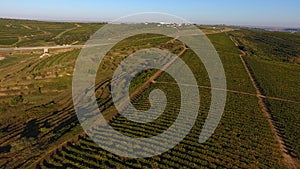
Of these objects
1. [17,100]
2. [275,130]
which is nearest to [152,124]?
[275,130]

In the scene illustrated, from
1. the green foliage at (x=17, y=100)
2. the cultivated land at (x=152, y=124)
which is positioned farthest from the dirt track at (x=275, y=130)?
the green foliage at (x=17, y=100)

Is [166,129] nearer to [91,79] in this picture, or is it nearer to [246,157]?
[246,157]

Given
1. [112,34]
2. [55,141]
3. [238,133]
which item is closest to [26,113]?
[55,141]

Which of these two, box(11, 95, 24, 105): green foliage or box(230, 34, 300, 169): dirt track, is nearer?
box(230, 34, 300, 169): dirt track

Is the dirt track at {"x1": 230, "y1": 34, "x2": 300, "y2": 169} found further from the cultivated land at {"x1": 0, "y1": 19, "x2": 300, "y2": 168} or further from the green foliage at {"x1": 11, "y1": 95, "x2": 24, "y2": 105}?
the green foliage at {"x1": 11, "y1": 95, "x2": 24, "y2": 105}

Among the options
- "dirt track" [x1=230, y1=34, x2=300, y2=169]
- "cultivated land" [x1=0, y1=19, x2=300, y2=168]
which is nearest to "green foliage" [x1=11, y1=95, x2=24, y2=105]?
"cultivated land" [x1=0, y1=19, x2=300, y2=168]

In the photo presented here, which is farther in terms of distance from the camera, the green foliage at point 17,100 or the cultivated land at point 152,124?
the green foliage at point 17,100

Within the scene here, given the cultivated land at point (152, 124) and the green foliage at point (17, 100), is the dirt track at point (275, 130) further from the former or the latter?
the green foliage at point (17, 100)

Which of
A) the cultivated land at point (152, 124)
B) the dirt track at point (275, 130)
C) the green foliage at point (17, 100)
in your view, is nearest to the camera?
the cultivated land at point (152, 124)

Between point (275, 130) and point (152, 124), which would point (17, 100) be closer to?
point (152, 124)

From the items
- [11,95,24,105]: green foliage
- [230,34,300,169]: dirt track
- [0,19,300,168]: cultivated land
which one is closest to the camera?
[0,19,300,168]: cultivated land

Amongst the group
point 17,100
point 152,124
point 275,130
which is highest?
point 17,100
